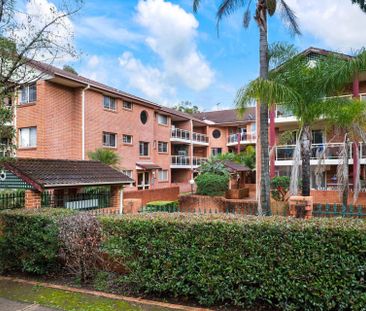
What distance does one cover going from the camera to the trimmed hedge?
4.44 m

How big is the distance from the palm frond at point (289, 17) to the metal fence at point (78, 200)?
34.5 feet

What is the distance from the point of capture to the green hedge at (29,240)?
6.41 m

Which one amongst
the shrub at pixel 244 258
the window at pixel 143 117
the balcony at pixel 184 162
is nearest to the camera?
the shrub at pixel 244 258

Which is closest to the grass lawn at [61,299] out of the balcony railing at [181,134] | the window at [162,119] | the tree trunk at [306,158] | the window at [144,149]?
the tree trunk at [306,158]

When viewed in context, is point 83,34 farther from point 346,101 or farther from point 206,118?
point 206,118

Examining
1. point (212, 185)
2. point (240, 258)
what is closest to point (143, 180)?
point (212, 185)

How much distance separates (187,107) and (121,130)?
39.7m

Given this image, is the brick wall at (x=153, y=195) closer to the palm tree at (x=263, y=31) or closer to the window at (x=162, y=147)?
the window at (x=162, y=147)

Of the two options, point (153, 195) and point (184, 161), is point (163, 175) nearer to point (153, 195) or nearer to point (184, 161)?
point (184, 161)

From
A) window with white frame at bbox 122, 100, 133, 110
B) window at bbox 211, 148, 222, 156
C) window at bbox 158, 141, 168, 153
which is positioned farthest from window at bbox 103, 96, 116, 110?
window at bbox 211, 148, 222, 156

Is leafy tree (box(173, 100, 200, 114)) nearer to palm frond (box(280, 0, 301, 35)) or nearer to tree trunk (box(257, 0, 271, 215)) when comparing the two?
palm frond (box(280, 0, 301, 35))

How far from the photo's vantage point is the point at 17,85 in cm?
734

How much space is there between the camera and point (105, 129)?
995 inches

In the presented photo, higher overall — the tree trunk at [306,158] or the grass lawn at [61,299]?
the tree trunk at [306,158]
